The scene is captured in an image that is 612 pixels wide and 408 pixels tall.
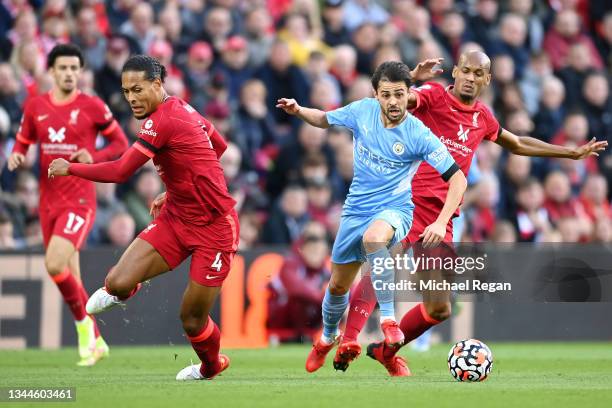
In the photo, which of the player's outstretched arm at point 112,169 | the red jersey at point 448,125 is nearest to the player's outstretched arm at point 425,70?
the red jersey at point 448,125

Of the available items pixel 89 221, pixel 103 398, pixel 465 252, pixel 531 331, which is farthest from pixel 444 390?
pixel 531 331

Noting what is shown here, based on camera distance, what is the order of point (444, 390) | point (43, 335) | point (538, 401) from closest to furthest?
point (538, 401) < point (444, 390) < point (43, 335)

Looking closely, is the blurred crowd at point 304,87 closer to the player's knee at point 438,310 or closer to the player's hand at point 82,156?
the player's knee at point 438,310

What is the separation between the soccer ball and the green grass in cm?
18

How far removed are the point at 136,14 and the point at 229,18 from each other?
1638mm

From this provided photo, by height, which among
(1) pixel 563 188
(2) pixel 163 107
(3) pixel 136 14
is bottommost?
(2) pixel 163 107

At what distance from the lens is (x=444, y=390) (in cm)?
977

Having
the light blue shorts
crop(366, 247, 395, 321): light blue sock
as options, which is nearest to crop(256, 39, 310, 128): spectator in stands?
the light blue shorts

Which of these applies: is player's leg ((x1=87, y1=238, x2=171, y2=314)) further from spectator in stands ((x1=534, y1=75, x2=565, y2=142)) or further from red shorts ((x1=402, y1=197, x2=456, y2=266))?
spectator in stands ((x1=534, y1=75, x2=565, y2=142))

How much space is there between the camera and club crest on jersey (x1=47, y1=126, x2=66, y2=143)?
12641mm

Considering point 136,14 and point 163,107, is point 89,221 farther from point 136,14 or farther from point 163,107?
point 136,14

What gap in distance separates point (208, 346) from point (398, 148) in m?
2.25

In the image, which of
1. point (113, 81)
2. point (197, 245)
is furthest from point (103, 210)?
point (197, 245)

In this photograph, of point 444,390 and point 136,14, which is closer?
point 444,390
